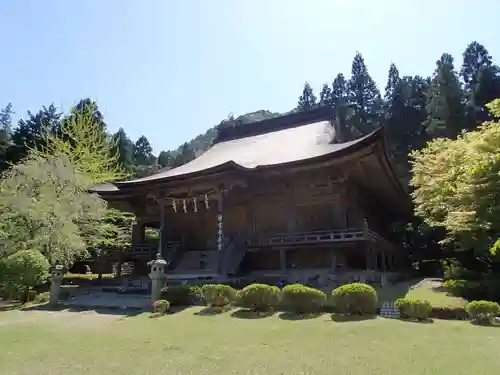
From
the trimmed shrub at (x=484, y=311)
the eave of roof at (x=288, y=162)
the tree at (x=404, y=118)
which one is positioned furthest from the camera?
the tree at (x=404, y=118)

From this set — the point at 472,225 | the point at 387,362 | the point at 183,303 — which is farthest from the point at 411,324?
the point at 183,303

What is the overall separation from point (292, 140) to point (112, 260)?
40.5 ft

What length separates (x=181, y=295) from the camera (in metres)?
11.8

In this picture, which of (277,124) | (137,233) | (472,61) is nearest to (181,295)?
(137,233)

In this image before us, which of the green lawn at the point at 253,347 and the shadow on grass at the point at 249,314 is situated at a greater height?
the shadow on grass at the point at 249,314

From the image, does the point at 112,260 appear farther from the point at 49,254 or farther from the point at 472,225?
the point at 472,225

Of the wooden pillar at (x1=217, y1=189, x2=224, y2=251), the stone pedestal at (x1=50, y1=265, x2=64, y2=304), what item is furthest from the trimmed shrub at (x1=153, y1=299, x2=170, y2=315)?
the stone pedestal at (x1=50, y1=265, x2=64, y2=304)

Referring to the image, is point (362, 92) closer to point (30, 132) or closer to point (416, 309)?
point (30, 132)

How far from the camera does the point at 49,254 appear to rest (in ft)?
57.1

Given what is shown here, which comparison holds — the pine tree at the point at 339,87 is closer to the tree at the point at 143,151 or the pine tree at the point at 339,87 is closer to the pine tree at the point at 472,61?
the pine tree at the point at 472,61

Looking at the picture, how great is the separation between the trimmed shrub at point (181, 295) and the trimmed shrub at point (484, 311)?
724 cm

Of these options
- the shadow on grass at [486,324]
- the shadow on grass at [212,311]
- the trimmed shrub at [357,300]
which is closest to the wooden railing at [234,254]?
the shadow on grass at [212,311]

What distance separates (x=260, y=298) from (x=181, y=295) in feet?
8.88

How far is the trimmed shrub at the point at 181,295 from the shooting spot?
38.5 feet
